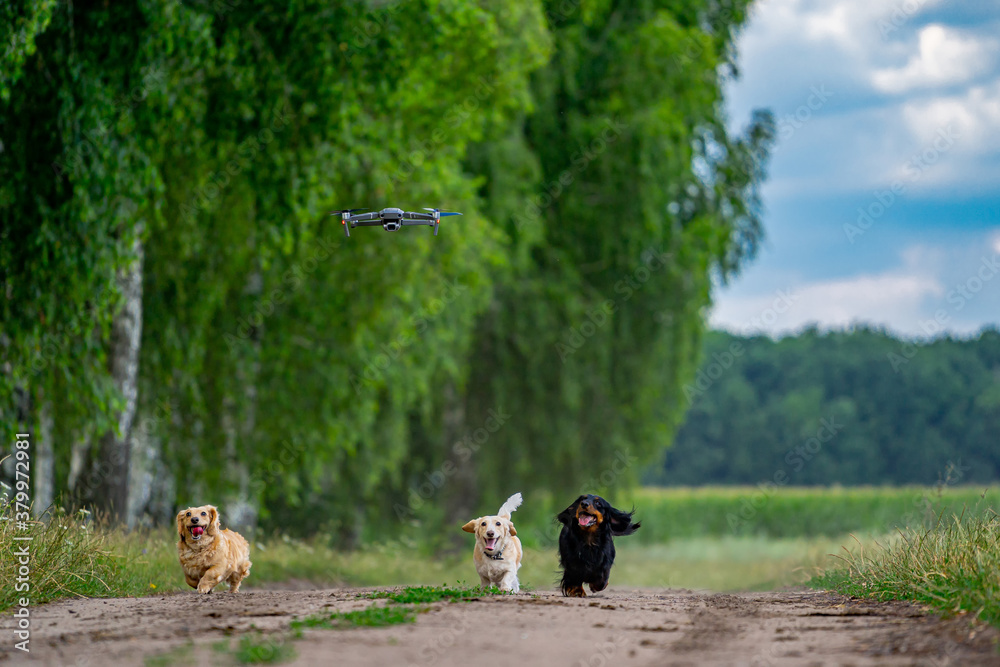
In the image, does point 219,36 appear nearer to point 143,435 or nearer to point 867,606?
point 143,435

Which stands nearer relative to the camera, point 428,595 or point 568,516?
point 428,595

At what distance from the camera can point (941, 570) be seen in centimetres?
880

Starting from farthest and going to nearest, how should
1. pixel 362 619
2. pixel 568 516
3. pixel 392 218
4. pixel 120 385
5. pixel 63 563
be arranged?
1. pixel 120 385
2. pixel 568 516
3. pixel 63 563
4. pixel 392 218
5. pixel 362 619

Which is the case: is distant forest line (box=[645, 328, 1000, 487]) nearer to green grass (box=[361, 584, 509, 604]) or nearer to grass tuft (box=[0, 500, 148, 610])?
grass tuft (box=[0, 500, 148, 610])

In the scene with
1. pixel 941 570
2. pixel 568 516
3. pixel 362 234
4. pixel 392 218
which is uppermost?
pixel 362 234

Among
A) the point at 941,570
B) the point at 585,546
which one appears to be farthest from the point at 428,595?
the point at 941,570

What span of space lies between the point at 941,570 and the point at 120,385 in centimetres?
1044

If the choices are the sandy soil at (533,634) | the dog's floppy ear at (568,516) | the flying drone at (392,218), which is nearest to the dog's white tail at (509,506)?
the dog's floppy ear at (568,516)

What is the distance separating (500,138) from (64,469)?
39.3 feet

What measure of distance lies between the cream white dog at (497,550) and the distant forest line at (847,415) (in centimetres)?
5329

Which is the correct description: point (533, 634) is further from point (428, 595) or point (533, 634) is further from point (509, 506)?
point (509, 506)

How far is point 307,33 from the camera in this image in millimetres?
14484

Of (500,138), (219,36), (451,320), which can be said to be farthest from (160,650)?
(500,138)

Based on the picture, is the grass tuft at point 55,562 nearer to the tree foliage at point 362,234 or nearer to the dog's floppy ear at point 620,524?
the tree foliage at point 362,234
